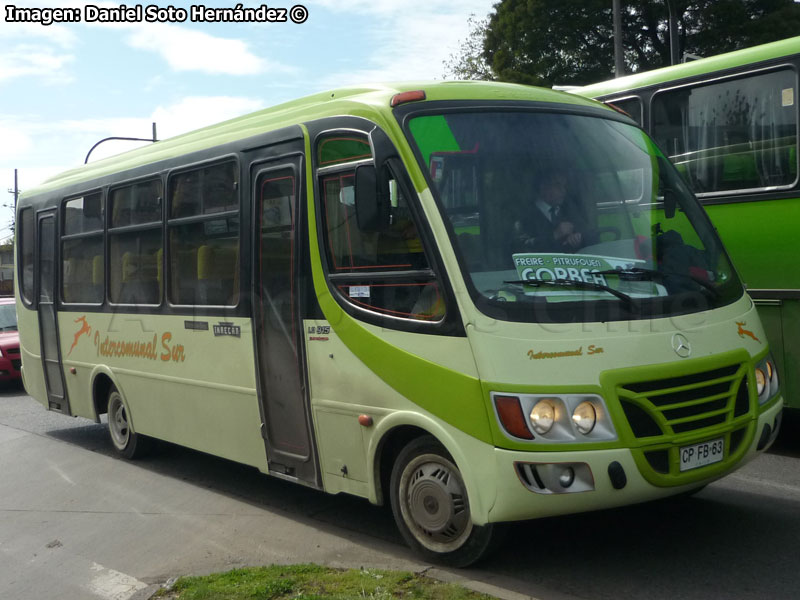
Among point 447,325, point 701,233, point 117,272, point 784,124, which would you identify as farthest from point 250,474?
point 784,124

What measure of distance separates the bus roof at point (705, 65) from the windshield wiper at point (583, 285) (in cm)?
393

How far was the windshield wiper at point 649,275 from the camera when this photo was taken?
18.2ft

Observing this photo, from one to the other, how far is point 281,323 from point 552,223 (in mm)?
2160

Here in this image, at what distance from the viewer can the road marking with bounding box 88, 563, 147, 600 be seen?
221 inches

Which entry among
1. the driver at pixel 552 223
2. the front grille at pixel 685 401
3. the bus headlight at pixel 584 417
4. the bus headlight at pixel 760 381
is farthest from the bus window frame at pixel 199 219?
the bus headlight at pixel 760 381

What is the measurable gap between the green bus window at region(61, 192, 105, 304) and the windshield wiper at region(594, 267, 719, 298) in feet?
19.7

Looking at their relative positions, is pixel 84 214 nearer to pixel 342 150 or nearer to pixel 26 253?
pixel 26 253

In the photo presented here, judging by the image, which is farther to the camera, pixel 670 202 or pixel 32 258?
pixel 32 258

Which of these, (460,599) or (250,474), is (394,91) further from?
(250,474)

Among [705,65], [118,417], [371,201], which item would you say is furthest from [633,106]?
[118,417]

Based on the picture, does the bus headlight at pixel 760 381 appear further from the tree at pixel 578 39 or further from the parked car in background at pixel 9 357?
the tree at pixel 578 39

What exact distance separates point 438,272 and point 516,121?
1.19 meters

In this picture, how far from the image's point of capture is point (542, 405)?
5.03 meters

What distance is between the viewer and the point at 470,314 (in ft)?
17.2
